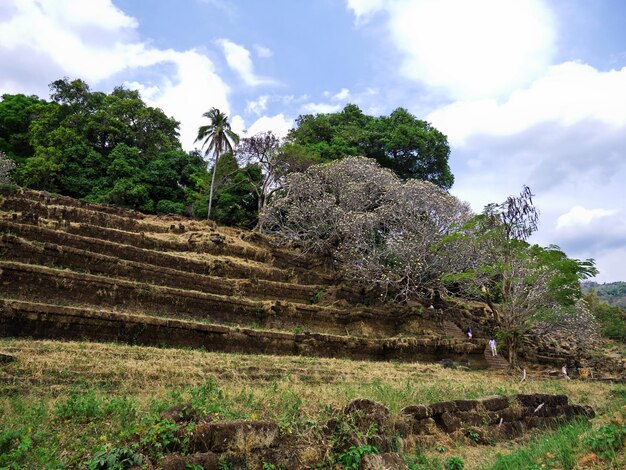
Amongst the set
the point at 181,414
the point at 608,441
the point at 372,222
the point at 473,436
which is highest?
the point at 372,222

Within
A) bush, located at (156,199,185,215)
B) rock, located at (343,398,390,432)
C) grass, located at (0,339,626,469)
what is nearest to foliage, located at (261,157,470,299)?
bush, located at (156,199,185,215)

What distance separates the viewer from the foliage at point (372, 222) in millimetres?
22531

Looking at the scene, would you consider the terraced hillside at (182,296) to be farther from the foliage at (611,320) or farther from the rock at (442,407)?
the foliage at (611,320)

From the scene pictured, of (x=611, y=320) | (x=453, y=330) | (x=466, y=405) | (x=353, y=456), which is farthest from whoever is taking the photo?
(x=611, y=320)

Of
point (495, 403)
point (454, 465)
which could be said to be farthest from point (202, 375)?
point (495, 403)

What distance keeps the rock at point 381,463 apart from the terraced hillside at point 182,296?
927 centimetres

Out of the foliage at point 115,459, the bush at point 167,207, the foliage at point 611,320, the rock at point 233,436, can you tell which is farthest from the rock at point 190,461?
the foliage at point 611,320

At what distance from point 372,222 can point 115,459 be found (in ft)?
67.2

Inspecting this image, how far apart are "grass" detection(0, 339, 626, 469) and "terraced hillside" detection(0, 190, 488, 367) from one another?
5.43ft

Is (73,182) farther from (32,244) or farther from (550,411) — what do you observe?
(550,411)

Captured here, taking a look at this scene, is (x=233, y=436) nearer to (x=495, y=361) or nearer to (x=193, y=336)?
(x=193, y=336)

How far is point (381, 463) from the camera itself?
5598mm

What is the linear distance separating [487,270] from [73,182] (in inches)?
1158

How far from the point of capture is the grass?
5020 mm
